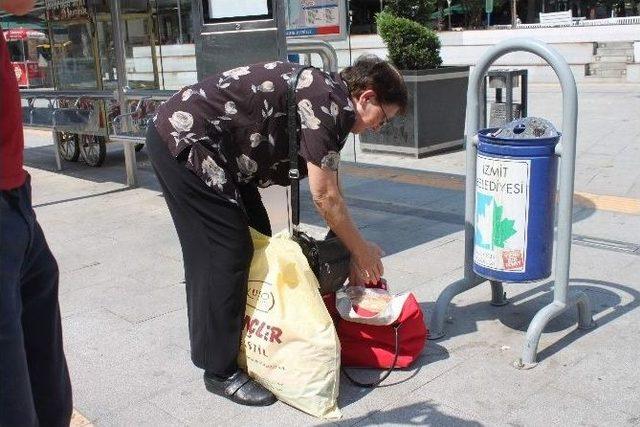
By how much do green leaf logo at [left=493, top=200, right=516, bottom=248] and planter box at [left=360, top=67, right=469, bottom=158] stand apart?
4963 millimetres

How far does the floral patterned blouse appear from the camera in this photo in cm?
262

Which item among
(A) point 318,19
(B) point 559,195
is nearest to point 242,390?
(B) point 559,195

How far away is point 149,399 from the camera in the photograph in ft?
9.98

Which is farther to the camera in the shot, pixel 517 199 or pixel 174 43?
pixel 174 43

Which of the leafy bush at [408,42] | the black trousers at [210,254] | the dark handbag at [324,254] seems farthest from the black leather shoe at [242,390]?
the leafy bush at [408,42]

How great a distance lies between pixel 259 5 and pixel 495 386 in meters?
2.70

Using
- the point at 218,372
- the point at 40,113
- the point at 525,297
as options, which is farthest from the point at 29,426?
the point at 40,113

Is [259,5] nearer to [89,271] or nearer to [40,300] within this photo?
[89,271]

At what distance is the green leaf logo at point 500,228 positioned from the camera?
10.7 ft

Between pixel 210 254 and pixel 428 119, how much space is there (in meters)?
5.95

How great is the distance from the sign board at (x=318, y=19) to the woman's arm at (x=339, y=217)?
5202 mm

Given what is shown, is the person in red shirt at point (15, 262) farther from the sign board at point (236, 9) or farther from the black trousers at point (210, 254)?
the sign board at point (236, 9)

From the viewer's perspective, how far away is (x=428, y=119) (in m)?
8.40

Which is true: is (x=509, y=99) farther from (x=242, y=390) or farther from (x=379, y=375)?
(x=242, y=390)
